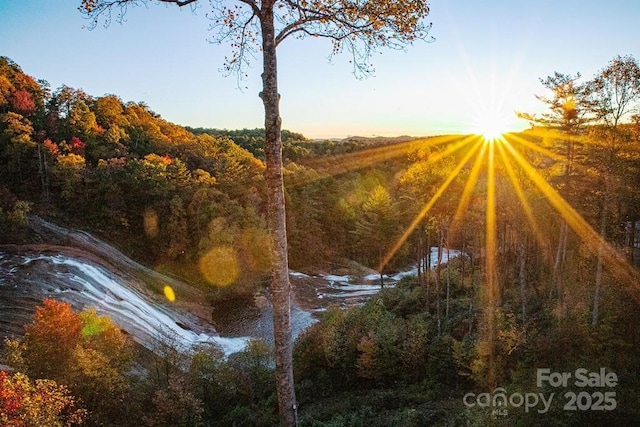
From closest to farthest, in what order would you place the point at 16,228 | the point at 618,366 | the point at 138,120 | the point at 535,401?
the point at 535,401, the point at 618,366, the point at 16,228, the point at 138,120

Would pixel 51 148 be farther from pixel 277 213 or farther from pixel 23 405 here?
pixel 277 213

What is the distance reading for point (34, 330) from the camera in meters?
19.2

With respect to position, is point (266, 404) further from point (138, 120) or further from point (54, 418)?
point (138, 120)

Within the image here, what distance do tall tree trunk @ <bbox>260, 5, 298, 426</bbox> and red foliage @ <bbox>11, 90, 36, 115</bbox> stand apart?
70.8 metres

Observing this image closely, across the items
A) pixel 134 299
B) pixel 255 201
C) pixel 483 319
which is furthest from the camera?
pixel 255 201

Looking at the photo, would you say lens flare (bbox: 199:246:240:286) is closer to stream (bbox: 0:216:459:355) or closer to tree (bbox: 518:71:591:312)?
stream (bbox: 0:216:459:355)

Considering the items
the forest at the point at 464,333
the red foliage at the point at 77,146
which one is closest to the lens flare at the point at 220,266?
the forest at the point at 464,333

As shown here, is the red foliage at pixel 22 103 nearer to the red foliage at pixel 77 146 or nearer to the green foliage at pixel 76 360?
the red foliage at pixel 77 146

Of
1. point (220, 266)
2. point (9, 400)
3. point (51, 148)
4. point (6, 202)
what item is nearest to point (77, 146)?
point (51, 148)

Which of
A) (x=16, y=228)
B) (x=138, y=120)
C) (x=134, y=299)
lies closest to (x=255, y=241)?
(x=134, y=299)

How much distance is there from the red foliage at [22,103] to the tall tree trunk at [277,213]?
232ft

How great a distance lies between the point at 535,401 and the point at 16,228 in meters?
41.1

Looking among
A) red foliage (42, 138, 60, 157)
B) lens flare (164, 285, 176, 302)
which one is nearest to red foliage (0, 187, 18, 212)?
red foliage (42, 138, 60, 157)

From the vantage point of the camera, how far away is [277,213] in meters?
6.05
